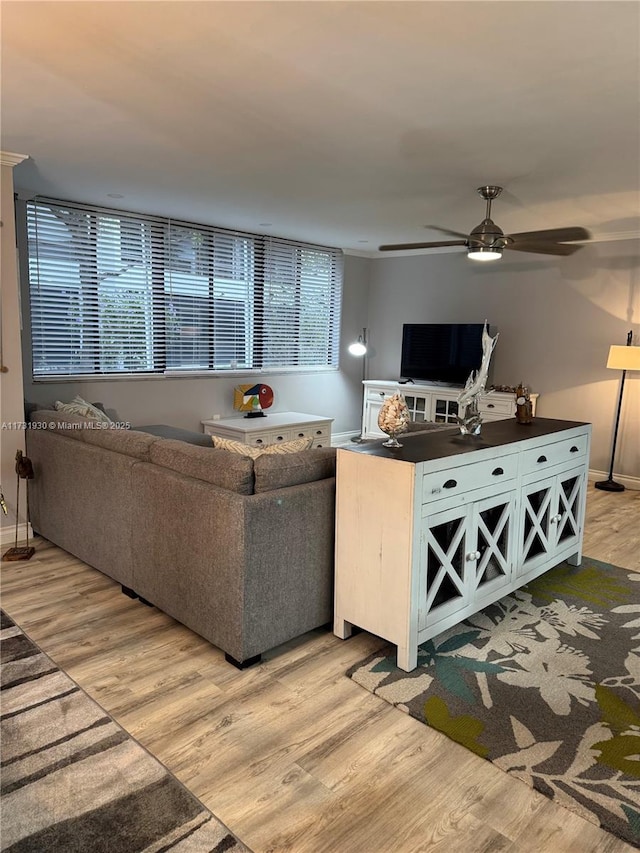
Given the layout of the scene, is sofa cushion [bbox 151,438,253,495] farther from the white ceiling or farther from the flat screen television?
the flat screen television

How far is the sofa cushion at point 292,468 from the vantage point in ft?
8.05

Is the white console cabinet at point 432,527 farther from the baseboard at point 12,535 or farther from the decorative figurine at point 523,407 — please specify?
the baseboard at point 12,535

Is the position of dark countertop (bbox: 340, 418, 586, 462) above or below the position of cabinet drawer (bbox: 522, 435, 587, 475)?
above

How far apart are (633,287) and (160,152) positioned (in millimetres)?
4237

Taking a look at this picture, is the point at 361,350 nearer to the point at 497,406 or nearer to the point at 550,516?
the point at 497,406

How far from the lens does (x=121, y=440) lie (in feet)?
10.2

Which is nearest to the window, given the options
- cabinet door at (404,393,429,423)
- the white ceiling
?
the white ceiling

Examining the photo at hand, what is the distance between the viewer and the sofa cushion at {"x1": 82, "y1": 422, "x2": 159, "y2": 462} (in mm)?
2973

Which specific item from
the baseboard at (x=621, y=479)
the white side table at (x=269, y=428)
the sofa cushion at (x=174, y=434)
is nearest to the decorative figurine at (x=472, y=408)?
the sofa cushion at (x=174, y=434)

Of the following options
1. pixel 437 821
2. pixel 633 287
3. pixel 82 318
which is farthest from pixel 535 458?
pixel 82 318

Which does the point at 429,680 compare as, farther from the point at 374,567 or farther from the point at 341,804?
the point at 341,804

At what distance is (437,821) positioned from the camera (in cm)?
168

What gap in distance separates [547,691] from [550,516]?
1144 millimetres

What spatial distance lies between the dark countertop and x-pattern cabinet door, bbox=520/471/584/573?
278 mm
